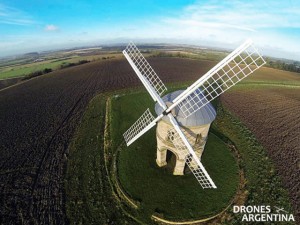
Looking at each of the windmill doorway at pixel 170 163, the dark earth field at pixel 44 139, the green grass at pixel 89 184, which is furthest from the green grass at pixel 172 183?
the dark earth field at pixel 44 139

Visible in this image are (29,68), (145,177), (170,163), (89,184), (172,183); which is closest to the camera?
(172,183)

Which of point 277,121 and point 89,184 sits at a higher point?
point 89,184

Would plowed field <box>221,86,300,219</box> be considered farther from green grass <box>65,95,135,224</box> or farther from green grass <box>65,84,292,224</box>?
green grass <box>65,95,135,224</box>

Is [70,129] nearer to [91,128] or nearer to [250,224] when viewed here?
[91,128]

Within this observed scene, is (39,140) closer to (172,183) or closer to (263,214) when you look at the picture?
(172,183)

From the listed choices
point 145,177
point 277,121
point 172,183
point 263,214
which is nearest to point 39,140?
point 145,177

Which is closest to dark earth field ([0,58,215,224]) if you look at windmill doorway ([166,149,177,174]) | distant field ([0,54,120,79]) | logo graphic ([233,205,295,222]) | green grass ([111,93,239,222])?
green grass ([111,93,239,222])
